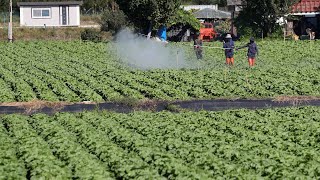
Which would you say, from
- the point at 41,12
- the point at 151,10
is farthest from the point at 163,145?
the point at 41,12

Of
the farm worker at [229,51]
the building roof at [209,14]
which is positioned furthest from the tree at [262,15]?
the farm worker at [229,51]

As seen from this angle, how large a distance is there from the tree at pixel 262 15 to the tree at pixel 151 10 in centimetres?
784

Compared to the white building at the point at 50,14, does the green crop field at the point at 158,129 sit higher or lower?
lower

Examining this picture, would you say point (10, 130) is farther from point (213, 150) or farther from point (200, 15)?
point (200, 15)

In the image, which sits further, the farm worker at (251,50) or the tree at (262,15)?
the tree at (262,15)

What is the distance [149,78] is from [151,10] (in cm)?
2119

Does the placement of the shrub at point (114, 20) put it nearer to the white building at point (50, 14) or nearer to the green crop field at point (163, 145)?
the white building at point (50, 14)

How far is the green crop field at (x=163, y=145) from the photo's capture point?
42.4 ft

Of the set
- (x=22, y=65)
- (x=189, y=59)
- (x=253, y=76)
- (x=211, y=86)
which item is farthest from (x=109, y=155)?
(x=189, y=59)

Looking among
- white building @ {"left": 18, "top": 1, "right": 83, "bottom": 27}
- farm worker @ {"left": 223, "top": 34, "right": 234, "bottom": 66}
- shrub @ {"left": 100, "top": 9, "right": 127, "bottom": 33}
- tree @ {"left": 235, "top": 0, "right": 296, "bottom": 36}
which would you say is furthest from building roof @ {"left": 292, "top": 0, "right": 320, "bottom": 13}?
farm worker @ {"left": 223, "top": 34, "right": 234, "bottom": 66}

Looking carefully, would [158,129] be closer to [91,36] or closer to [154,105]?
[154,105]

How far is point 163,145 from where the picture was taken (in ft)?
51.2

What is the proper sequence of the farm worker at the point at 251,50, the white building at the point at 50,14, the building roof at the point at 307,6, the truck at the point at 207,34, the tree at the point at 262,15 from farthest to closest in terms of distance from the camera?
the white building at the point at 50,14 → the truck at the point at 207,34 → the building roof at the point at 307,6 → the tree at the point at 262,15 → the farm worker at the point at 251,50

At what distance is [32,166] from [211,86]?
15.3m
